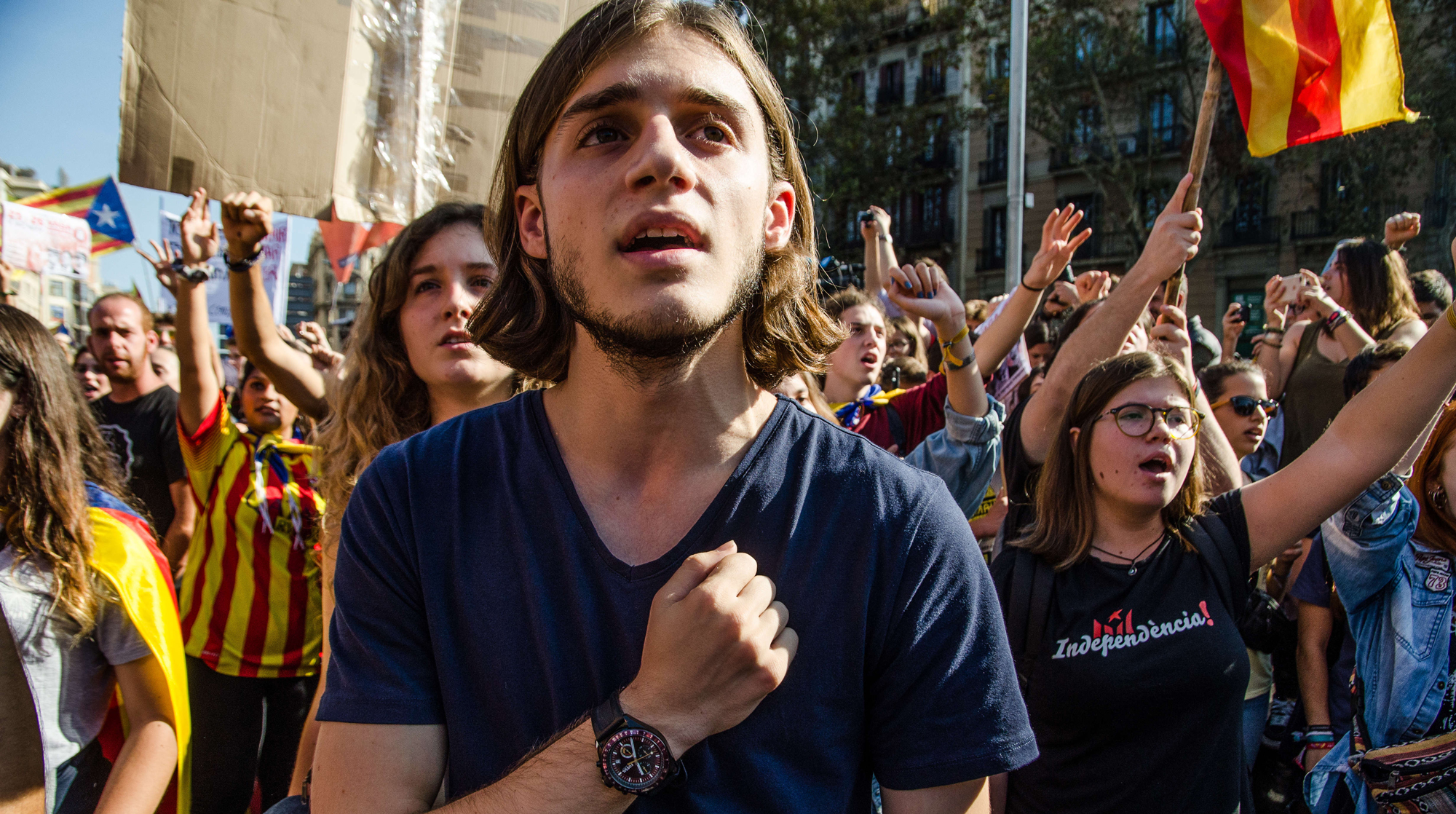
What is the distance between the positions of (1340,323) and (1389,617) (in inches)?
96.2

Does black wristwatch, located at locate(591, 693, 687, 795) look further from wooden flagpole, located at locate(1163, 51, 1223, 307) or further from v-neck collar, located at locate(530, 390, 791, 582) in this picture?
wooden flagpole, located at locate(1163, 51, 1223, 307)

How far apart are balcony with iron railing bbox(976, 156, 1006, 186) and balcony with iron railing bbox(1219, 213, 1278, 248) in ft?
24.7

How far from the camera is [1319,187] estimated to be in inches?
920

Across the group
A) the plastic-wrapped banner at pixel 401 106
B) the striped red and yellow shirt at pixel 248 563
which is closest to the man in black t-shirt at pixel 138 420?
the striped red and yellow shirt at pixel 248 563

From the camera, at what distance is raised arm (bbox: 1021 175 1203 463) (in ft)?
9.13

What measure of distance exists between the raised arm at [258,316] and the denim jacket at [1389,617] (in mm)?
3268

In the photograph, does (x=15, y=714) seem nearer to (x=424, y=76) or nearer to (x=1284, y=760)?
(x=424, y=76)

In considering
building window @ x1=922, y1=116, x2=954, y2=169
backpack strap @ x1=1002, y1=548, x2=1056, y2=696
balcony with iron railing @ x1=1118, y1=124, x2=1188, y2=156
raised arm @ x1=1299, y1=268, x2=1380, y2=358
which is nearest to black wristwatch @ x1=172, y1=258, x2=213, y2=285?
backpack strap @ x1=1002, y1=548, x2=1056, y2=696

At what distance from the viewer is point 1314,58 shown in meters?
3.11

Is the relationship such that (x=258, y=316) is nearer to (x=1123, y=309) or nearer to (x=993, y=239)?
(x=1123, y=309)

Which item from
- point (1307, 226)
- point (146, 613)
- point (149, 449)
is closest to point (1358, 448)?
point (146, 613)

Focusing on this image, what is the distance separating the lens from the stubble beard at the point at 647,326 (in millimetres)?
1224

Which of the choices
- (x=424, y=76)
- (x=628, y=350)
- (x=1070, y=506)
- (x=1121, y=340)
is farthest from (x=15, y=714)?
(x=1121, y=340)

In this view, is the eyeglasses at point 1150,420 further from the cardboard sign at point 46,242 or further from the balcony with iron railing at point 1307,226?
the balcony with iron railing at point 1307,226
